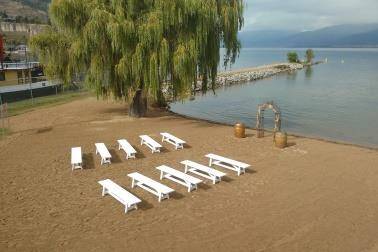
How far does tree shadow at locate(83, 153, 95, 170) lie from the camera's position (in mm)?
13219

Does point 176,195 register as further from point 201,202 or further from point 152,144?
point 152,144

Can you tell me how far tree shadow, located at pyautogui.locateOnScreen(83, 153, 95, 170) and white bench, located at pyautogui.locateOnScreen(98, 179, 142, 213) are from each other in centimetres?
261

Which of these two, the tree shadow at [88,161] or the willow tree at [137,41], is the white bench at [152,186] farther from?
the willow tree at [137,41]

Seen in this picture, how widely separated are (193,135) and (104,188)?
26.8 feet

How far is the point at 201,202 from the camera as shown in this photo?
1020cm

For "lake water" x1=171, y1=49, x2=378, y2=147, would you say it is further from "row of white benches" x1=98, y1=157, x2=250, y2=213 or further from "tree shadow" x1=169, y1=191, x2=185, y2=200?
"tree shadow" x1=169, y1=191, x2=185, y2=200

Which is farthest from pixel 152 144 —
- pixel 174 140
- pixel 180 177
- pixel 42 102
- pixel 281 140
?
pixel 42 102

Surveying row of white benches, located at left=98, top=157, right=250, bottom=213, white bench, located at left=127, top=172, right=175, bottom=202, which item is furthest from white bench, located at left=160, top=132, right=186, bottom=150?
white bench, located at left=127, top=172, right=175, bottom=202

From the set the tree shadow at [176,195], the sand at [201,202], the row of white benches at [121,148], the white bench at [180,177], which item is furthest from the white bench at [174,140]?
the tree shadow at [176,195]

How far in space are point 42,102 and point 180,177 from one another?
21.4m

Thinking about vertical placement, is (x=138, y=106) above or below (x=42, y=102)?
above

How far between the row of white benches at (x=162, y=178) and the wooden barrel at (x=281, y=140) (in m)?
3.44

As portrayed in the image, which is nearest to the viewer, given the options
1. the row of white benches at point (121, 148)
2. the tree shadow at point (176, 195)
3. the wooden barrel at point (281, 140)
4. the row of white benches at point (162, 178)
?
the row of white benches at point (162, 178)

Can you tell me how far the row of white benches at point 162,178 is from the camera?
9730mm
